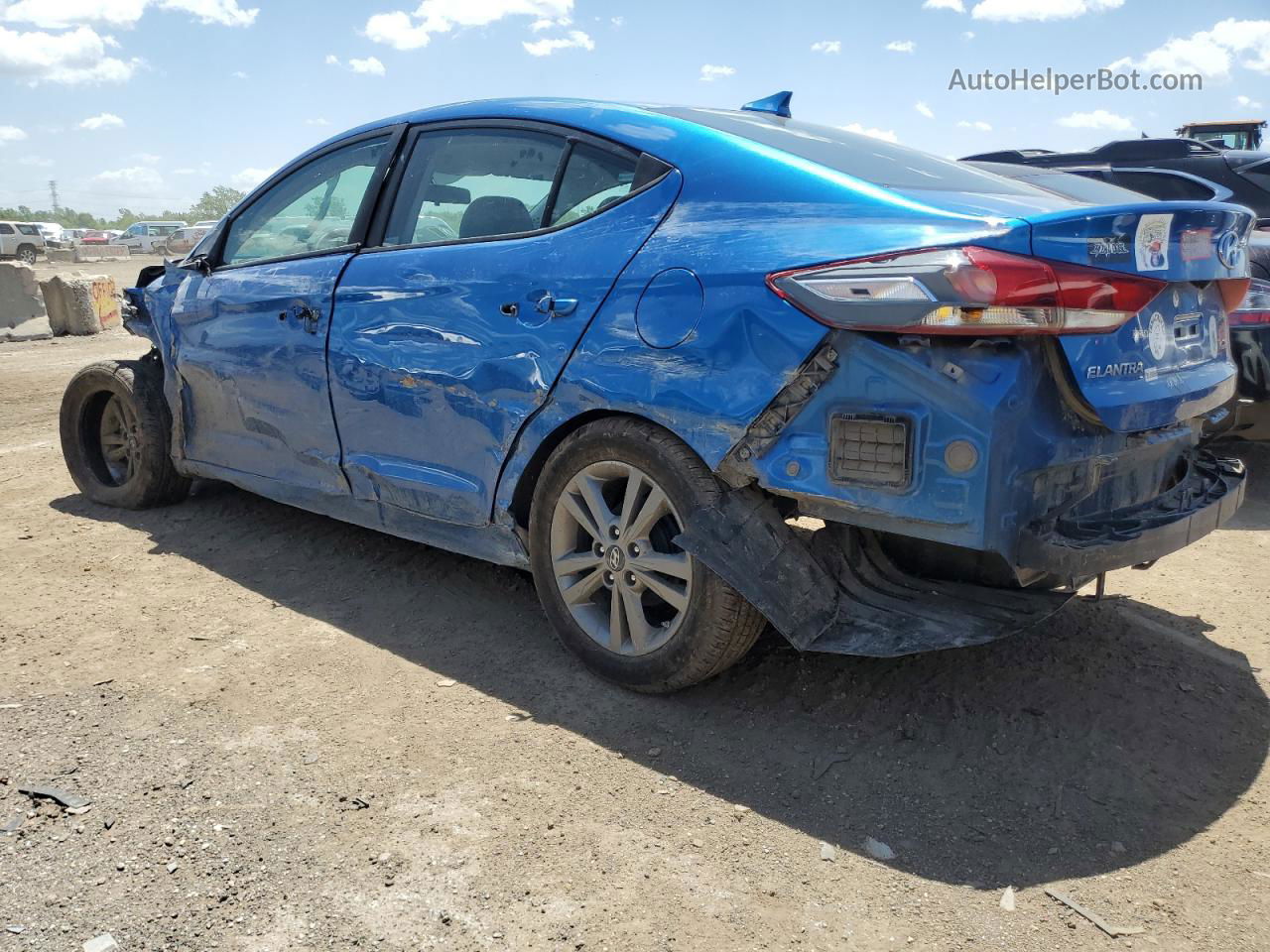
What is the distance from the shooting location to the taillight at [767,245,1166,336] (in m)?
2.45

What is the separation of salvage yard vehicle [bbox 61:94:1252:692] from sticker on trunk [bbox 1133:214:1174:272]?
0.01 m

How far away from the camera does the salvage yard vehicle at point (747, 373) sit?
2.54m

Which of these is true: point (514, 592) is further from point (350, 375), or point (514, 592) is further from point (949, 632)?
point (949, 632)

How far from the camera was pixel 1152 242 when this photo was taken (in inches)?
105

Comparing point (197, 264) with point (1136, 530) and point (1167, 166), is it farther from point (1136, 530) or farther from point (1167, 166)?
point (1167, 166)

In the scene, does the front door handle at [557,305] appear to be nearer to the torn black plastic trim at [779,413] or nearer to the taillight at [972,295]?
the torn black plastic trim at [779,413]

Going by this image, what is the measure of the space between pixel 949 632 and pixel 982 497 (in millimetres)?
428

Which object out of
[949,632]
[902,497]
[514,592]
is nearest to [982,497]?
[902,497]

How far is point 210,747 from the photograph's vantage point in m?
2.98

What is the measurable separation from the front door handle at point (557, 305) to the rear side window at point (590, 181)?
0.28 m

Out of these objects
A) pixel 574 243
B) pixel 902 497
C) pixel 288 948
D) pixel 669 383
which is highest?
pixel 574 243

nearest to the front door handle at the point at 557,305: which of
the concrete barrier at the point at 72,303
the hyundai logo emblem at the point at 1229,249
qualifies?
the hyundai logo emblem at the point at 1229,249

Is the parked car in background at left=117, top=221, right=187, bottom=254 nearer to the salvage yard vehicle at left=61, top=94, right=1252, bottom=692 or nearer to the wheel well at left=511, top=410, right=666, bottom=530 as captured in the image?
the salvage yard vehicle at left=61, top=94, right=1252, bottom=692

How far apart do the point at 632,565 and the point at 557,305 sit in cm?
83
